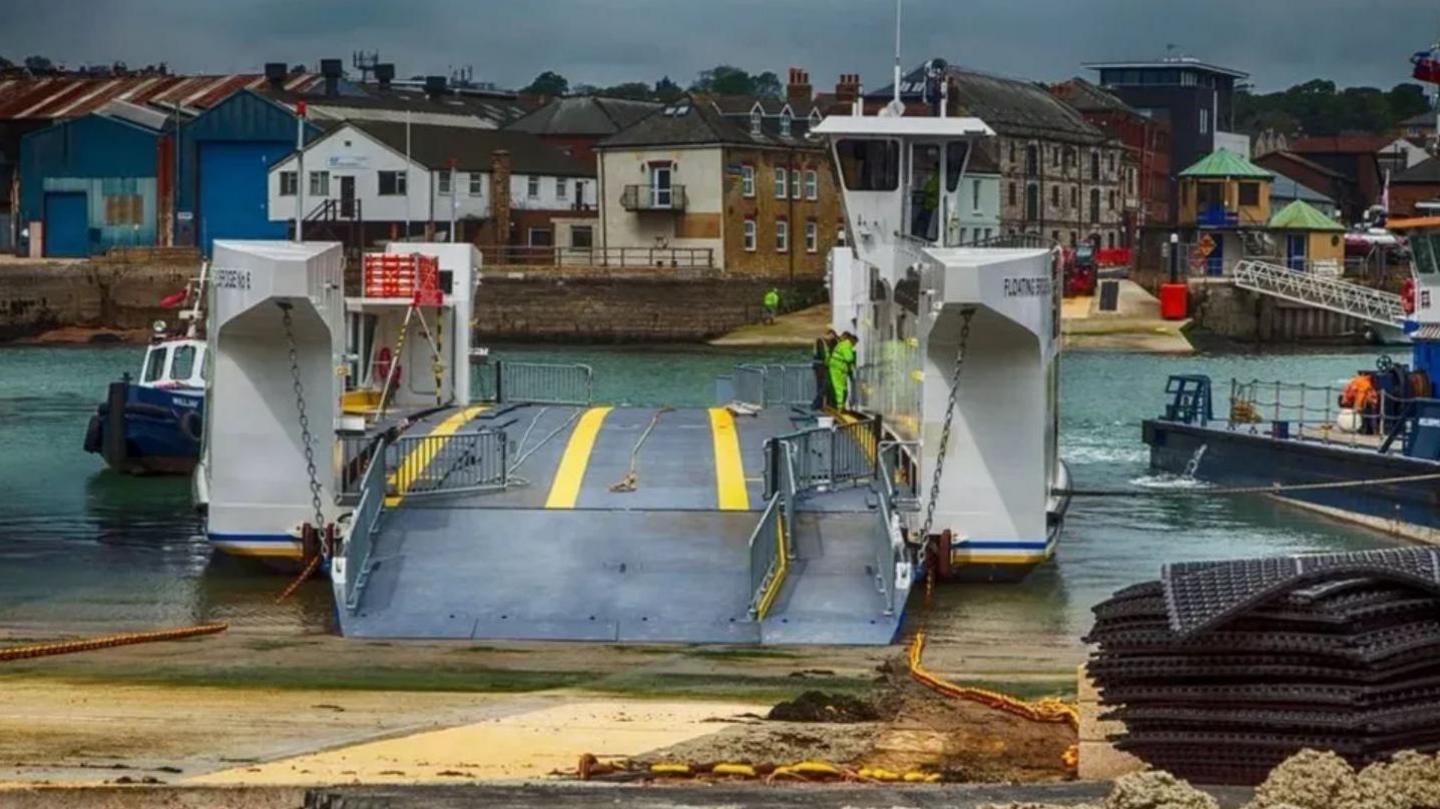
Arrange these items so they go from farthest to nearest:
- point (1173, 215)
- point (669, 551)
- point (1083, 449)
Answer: point (1173, 215)
point (1083, 449)
point (669, 551)

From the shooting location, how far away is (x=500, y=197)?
94.2 meters

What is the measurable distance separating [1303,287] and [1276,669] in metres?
80.9

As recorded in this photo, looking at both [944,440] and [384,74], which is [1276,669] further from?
[384,74]

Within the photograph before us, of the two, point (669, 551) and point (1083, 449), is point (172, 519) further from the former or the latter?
point (1083, 449)

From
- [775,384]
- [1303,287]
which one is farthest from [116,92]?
[775,384]

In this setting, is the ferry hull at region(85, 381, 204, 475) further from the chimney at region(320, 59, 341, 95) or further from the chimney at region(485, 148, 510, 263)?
the chimney at region(320, 59, 341, 95)

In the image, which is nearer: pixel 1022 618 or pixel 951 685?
pixel 951 685

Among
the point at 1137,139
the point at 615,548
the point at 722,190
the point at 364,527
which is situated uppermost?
the point at 1137,139

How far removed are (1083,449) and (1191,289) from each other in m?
44.9

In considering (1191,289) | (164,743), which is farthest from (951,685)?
(1191,289)

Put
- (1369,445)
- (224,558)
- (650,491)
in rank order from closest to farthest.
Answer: (650,491) → (224,558) → (1369,445)

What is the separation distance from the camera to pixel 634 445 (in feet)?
92.5

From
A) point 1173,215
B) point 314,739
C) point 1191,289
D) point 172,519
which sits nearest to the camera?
point 314,739

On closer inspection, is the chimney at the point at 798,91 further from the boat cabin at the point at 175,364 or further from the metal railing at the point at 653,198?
the boat cabin at the point at 175,364
